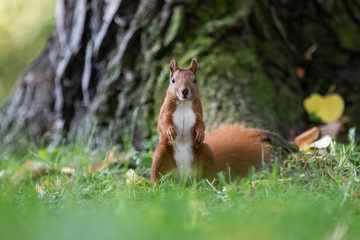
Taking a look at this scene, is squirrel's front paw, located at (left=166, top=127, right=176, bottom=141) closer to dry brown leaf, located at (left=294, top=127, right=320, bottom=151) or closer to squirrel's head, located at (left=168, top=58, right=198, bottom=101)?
squirrel's head, located at (left=168, top=58, right=198, bottom=101)

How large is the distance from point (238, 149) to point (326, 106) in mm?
985

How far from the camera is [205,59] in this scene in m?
2.90

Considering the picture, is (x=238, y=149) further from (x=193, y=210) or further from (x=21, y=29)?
(x=21, y=29)

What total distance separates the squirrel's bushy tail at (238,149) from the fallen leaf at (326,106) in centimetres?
78

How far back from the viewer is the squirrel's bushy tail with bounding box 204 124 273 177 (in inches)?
85.4

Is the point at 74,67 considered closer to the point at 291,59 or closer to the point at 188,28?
the point at 188,28

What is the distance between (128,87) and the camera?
3021 millimetres

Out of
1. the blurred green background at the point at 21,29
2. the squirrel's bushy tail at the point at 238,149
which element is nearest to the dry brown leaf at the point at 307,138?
the squirrel's bushy tail at the point at 238,149

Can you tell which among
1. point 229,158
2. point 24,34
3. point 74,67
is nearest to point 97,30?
point 74,67

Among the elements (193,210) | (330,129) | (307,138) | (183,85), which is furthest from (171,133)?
(330,129)

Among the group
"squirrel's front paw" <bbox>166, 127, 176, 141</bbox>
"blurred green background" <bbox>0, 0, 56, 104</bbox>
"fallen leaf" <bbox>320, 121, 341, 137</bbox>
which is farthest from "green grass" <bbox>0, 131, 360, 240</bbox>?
"blurred green background" <bbox>0, 0, 56, 104</bbox>

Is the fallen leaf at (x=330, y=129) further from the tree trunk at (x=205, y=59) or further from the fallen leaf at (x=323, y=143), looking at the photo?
the fallen leaf at (x=323, y=143)

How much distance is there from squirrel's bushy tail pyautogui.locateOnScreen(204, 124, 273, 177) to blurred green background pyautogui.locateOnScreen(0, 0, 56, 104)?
412 centimetres

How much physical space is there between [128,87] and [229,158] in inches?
41.0
